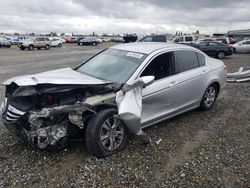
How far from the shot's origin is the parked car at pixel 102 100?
3.54 meters

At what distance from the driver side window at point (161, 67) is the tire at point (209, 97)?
1354 mm

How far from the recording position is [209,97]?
19.1ft

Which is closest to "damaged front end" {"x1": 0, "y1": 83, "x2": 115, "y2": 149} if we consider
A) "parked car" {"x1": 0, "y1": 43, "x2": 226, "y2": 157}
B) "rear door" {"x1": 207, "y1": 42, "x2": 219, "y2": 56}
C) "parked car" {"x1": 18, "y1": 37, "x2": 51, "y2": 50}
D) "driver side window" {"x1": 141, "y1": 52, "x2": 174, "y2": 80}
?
"parked car" {"x1": 0, "y1": 43, "x2": 226, "y2": 157}

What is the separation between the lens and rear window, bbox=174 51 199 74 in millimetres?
4949

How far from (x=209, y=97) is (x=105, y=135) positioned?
10.1 ft

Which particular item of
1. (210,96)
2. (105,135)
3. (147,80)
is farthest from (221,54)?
(105,135)

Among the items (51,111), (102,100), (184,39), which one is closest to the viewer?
(51,111)

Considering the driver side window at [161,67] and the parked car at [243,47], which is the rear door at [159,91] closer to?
the driver side window at [161,67]

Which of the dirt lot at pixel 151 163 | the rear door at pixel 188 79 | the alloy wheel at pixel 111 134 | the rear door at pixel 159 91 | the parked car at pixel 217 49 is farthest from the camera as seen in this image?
the parked car at pixel 217 49

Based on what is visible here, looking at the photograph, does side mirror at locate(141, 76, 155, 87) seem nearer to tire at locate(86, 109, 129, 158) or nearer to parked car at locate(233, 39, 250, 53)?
tire at locate(86, 109, 129, 158)

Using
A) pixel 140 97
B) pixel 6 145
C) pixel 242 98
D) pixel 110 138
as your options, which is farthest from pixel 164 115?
pixel 242 98

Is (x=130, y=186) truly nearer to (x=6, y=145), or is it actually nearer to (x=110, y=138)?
(x=110, y=138)

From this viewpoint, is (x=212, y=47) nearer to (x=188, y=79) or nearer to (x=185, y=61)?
(x=185, y=61)

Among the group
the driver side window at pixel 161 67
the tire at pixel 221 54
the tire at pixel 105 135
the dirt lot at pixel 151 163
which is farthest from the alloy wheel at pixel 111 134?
the tire at pixel 221 54
